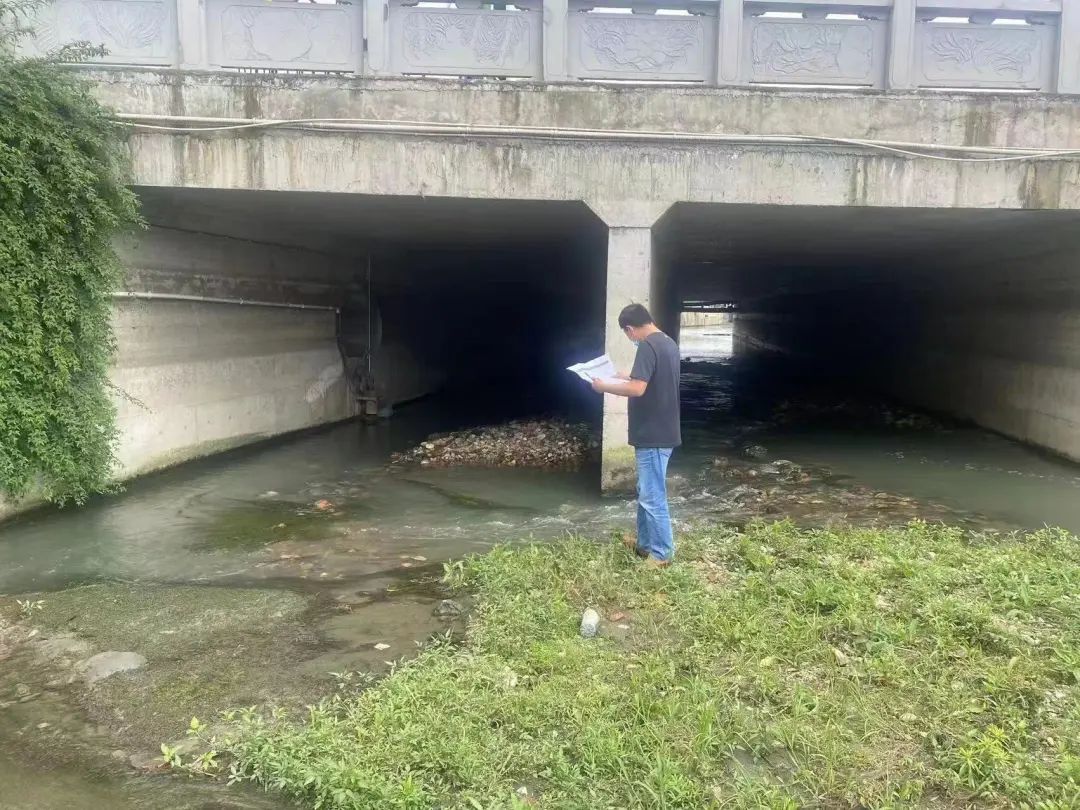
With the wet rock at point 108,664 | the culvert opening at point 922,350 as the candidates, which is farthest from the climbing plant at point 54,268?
the culvert opening at point 922,350

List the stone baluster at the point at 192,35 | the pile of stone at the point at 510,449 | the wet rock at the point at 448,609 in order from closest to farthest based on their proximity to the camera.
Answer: the wet rock at the point at 448,609 < the stone baluster at the point at 192,35 < the pile of stone at the point at 510,449

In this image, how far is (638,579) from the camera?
4.65 m

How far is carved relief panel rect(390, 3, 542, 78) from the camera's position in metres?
7.14

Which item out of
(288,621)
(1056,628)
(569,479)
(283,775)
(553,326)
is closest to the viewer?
(283,775)

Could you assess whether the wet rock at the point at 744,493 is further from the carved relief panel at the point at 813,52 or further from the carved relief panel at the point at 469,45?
the carved relief panel at the point at 469,45

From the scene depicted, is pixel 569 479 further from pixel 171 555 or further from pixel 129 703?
pixel 129 703

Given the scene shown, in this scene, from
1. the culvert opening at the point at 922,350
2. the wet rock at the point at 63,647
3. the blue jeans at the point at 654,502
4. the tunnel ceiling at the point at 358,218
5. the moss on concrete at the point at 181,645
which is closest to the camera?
the moss on concrete at the point at 181,645

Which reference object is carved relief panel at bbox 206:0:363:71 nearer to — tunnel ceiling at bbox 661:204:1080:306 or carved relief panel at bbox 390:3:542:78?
carved relief panel at bbox 390:3:542:78

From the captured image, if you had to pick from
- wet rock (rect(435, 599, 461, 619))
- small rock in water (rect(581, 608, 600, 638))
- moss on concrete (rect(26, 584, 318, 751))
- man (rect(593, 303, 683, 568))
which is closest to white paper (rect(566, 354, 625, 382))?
man (rect(593, 303, 683, 568))

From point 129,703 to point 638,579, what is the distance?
2.82 m

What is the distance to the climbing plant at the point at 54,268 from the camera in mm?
5781

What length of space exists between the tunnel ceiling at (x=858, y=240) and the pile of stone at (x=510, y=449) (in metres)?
3.02

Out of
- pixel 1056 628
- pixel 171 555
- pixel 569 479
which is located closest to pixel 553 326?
pixel 569 479

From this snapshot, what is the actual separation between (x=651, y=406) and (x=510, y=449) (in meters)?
5.58
